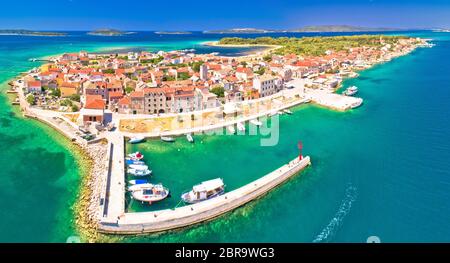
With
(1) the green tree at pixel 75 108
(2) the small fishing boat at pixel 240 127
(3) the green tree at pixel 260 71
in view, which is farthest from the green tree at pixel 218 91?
(3) the green tree at pixel 260 71

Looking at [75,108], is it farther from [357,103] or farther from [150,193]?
[357,103]

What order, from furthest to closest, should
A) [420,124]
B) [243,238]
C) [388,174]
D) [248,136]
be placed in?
1. [420,124]
2. [248,136]
3. [388,174]
4. [243,238]

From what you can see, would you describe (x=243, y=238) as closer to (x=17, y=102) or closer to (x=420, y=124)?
(x=420, y=124)

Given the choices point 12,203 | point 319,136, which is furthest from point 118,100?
point 319,136

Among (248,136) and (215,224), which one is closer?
(215,224)

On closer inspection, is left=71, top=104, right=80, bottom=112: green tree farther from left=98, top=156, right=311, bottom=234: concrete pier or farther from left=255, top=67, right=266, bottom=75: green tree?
left=255, top=67, right=266, bottom=75: green tree
